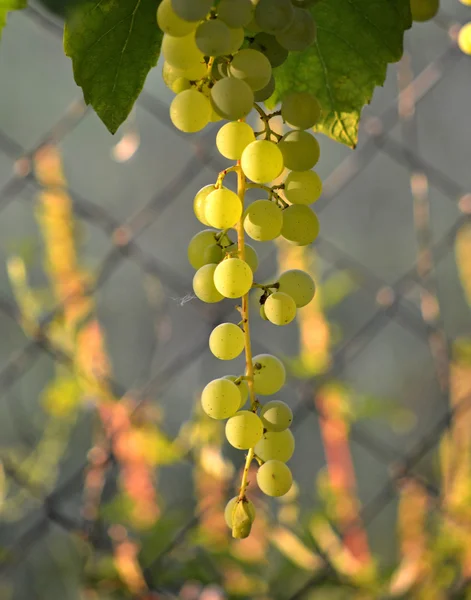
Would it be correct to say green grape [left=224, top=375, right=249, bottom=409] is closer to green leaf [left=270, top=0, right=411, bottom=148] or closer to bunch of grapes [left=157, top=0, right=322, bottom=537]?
bunch of grapes [left=157, top=0, right=322, bottom=537]

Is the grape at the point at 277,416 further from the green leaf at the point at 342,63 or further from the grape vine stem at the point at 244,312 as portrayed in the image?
the green leaf at the point at 342,63

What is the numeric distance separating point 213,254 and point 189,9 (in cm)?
9

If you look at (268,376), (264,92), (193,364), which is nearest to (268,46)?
(264,92)

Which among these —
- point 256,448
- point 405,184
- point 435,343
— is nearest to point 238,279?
point 256,448

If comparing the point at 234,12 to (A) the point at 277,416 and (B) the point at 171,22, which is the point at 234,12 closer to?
(B) the point at 171,22

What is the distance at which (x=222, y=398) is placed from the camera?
27cm

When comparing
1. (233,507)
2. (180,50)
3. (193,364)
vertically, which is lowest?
(193,364)

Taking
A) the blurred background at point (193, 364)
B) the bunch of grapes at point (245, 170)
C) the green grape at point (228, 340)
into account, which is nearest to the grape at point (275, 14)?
the bunch of grapes at point (245, 170)

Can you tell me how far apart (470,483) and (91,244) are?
842mm

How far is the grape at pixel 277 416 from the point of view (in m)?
0.28

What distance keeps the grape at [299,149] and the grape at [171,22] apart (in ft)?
0.17

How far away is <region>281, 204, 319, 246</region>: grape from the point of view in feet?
0.93

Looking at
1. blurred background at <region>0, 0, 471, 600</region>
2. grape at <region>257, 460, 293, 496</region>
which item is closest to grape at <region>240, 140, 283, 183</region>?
grape at <region>257, 460, 293, 496</region>

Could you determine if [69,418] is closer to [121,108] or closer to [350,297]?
[350,297]
